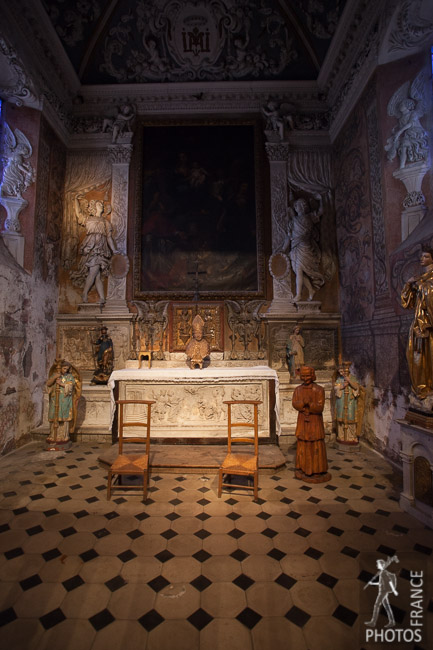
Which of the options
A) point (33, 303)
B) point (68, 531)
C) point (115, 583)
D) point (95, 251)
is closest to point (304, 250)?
point (95, 251)

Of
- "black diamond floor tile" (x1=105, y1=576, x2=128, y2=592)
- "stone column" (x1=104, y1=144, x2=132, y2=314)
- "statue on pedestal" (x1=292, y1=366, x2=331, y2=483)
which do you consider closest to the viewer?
"black diamond floor tile" (x1=105, y1=576, x2=128, y2=592)

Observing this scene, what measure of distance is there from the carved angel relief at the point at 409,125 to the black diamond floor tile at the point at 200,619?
21.2 feet

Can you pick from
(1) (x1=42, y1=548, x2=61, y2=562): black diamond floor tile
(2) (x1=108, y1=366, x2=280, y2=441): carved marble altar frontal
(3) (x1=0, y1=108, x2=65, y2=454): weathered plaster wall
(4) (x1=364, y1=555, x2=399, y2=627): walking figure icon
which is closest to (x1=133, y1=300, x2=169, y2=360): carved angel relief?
→ (2) (x1=108, y1=366, x2=280, y2=441): carved marble altar frontal

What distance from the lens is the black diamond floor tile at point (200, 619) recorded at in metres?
2.28

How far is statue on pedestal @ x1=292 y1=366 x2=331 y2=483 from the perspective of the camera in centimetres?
454

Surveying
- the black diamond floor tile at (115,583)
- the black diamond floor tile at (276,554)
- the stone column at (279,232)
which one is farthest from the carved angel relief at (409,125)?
the black diamond floor tile at (115,583)

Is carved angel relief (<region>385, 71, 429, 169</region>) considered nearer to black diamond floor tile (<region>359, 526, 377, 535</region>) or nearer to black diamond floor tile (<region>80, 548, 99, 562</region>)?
black diamond floor tile (<region>359, 526, 377, 535</region>)

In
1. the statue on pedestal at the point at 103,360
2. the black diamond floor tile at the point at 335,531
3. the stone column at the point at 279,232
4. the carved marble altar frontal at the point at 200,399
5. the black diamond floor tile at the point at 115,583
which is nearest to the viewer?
the black diamond floor tile at the point at 115,583

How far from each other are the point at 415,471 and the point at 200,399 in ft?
11.9

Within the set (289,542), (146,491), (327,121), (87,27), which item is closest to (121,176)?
(87,27)

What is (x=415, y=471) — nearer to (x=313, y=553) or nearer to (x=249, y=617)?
(x=313, y=553)

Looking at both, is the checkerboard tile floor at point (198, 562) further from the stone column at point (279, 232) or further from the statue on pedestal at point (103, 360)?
the stone column at point (279, 232)

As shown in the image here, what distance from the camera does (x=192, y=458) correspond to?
206 inches

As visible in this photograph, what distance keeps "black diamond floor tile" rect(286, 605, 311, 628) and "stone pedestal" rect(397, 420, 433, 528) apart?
1.93 m
